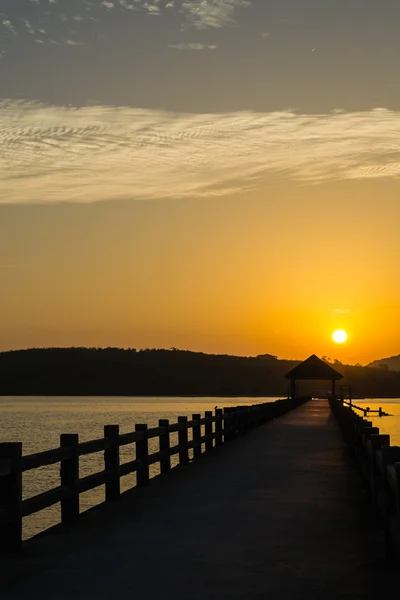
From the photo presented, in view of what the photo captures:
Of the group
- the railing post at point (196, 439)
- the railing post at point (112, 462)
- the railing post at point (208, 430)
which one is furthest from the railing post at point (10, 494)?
the railing post at point (208, 430)

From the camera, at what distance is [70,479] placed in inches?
494

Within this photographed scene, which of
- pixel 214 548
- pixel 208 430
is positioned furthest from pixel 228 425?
pixel 214 548

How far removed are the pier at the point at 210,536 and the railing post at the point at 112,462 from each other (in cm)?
2

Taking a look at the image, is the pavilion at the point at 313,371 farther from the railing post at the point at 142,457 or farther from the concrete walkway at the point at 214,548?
the railing post at the point at 142,457

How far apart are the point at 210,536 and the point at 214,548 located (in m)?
0.77

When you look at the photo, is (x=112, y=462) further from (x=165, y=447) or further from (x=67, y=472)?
(x=165, y=447)

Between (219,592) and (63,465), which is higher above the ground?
(63,465)

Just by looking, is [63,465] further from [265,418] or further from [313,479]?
[265,418]

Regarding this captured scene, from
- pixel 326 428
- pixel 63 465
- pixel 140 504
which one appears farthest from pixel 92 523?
pixel 326 428

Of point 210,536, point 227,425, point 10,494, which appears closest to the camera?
point 10,494

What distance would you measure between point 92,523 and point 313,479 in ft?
23.2

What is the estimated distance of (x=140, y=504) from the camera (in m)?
14.5

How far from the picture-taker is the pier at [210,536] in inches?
343

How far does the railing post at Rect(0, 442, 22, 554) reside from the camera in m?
10.5
